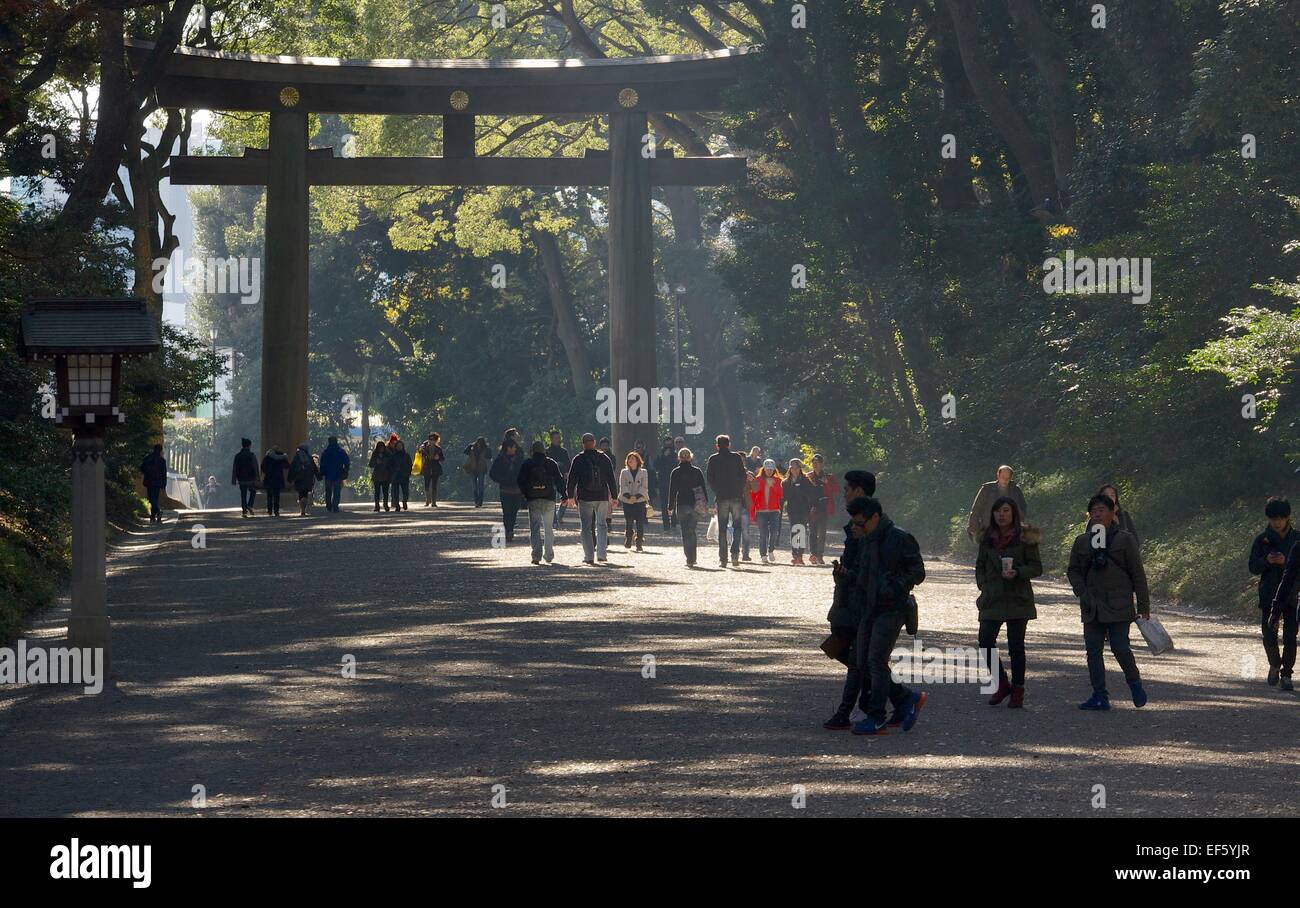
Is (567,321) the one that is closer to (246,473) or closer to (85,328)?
(246,473)

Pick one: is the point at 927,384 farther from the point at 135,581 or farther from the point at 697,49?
the point at 697,49

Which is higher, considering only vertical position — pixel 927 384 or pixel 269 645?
pixel 927 384

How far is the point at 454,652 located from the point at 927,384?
79.9ft

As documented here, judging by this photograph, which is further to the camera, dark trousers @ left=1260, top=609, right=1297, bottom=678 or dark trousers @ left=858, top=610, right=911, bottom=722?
dark trousers @ left=1260, top=609, right=1297, bottom=678

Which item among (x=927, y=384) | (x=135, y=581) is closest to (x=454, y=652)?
(x=135, y=581)

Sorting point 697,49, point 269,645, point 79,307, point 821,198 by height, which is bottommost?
point 269,645

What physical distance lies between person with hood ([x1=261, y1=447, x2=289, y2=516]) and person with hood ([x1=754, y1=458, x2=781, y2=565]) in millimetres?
13751

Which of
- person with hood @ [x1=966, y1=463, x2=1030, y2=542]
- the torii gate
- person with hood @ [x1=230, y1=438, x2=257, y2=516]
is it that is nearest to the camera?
person with hood @ [x1=966, y1=463, x2=1030, y2=542]

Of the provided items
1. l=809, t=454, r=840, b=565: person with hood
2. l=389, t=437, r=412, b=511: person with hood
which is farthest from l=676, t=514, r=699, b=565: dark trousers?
l=389, t=437, r=412, b=511: person with hood

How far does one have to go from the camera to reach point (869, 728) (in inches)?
442

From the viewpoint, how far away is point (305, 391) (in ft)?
139

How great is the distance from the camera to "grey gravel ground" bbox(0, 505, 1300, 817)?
9.03 metres

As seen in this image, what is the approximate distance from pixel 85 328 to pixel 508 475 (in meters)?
15.0

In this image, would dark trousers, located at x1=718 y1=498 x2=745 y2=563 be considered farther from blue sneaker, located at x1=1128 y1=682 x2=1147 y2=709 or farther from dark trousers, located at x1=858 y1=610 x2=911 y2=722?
dark trousers, located at x1=858 y1=610 x2=911 y2=722
